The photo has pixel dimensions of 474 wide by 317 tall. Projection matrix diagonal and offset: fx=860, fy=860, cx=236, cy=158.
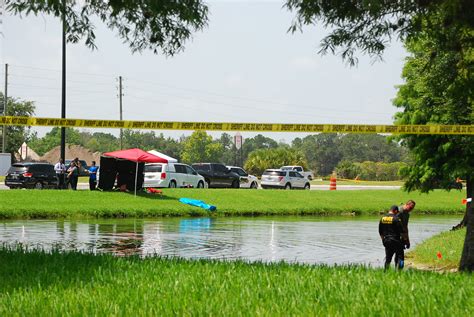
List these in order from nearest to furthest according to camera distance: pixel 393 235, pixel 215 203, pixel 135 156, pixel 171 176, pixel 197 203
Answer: pixel 393 235 < pixel 197 203 < pixel 135 156 < pixel 215 203 < pixel 171 176

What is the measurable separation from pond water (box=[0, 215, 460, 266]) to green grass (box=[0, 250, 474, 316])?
4.71 metres

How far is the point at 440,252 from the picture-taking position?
65.9ft

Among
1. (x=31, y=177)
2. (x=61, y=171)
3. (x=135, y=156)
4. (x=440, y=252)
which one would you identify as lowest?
(x=440, y=252)

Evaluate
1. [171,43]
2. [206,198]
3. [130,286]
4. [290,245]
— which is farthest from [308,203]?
[130,286]

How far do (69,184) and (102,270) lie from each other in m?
32.3

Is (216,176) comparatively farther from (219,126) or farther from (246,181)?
(219,126)

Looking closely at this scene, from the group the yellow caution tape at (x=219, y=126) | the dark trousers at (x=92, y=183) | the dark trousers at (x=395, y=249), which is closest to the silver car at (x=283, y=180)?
the dark trousers at (x=92, y=183)

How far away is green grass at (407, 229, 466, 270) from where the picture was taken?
61.7 feet

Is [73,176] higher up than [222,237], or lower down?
higher up

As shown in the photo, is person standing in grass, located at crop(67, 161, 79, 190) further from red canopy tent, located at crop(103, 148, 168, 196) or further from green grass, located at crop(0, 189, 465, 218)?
green grass, located at crop(0, 189, 465, 218)

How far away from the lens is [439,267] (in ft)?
61.0

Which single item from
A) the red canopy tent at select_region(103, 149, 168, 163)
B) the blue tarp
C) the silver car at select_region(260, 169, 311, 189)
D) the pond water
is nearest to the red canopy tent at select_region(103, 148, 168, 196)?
the red canopy tent at select_region(103, 149, 168, 163)

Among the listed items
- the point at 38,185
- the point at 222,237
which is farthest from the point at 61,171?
the point at 222,237

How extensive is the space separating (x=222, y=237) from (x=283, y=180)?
33.5 m
